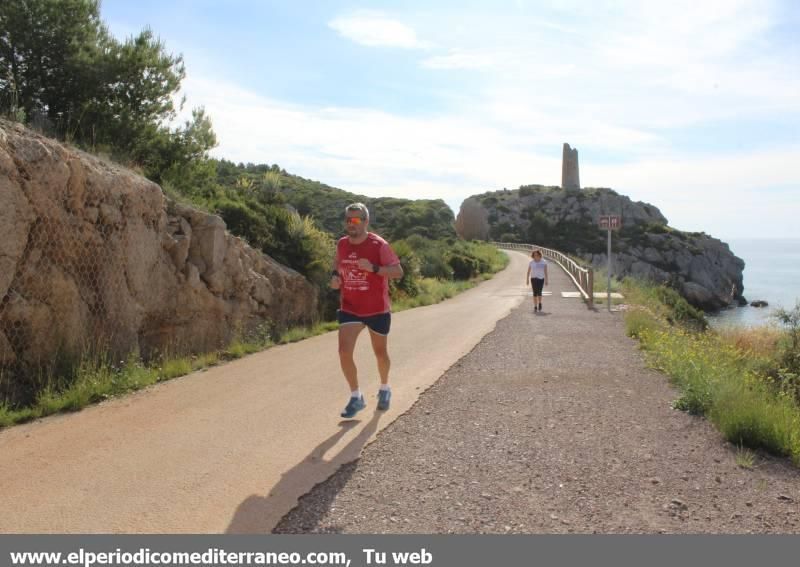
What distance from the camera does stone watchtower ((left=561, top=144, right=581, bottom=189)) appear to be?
350ft

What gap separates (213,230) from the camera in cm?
1010

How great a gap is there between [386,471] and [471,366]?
14.6 feet

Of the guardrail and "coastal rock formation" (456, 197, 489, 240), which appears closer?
the guardrail

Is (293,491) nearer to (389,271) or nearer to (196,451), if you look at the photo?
(196,451)

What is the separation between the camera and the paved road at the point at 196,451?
13.4ft

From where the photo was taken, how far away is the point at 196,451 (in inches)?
209

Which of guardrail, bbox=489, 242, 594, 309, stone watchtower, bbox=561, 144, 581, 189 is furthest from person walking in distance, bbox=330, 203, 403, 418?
stone watchtower, bbox=561, 144, 581, 189

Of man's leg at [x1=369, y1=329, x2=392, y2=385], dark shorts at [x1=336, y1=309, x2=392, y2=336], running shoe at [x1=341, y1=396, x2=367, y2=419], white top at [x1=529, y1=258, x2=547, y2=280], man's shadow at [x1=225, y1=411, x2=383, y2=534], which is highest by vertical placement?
white top at [x1=529, y1=258, x2=547, y2=280]

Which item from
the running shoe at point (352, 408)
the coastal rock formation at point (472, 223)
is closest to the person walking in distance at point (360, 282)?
the running shoe at point (352, 408)

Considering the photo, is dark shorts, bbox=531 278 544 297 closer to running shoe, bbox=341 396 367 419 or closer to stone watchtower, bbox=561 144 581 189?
running shoe, bbox=341 396 367 419

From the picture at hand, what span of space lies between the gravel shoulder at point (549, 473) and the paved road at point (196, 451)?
0.31 meters

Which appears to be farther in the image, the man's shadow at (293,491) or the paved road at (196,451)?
the paved road at (196,451)

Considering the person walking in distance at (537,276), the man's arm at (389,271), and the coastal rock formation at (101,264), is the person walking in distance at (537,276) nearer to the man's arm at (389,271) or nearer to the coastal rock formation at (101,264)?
the coastal rock formation at (101,264)

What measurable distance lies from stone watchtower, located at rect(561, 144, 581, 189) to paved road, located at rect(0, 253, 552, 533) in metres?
103
